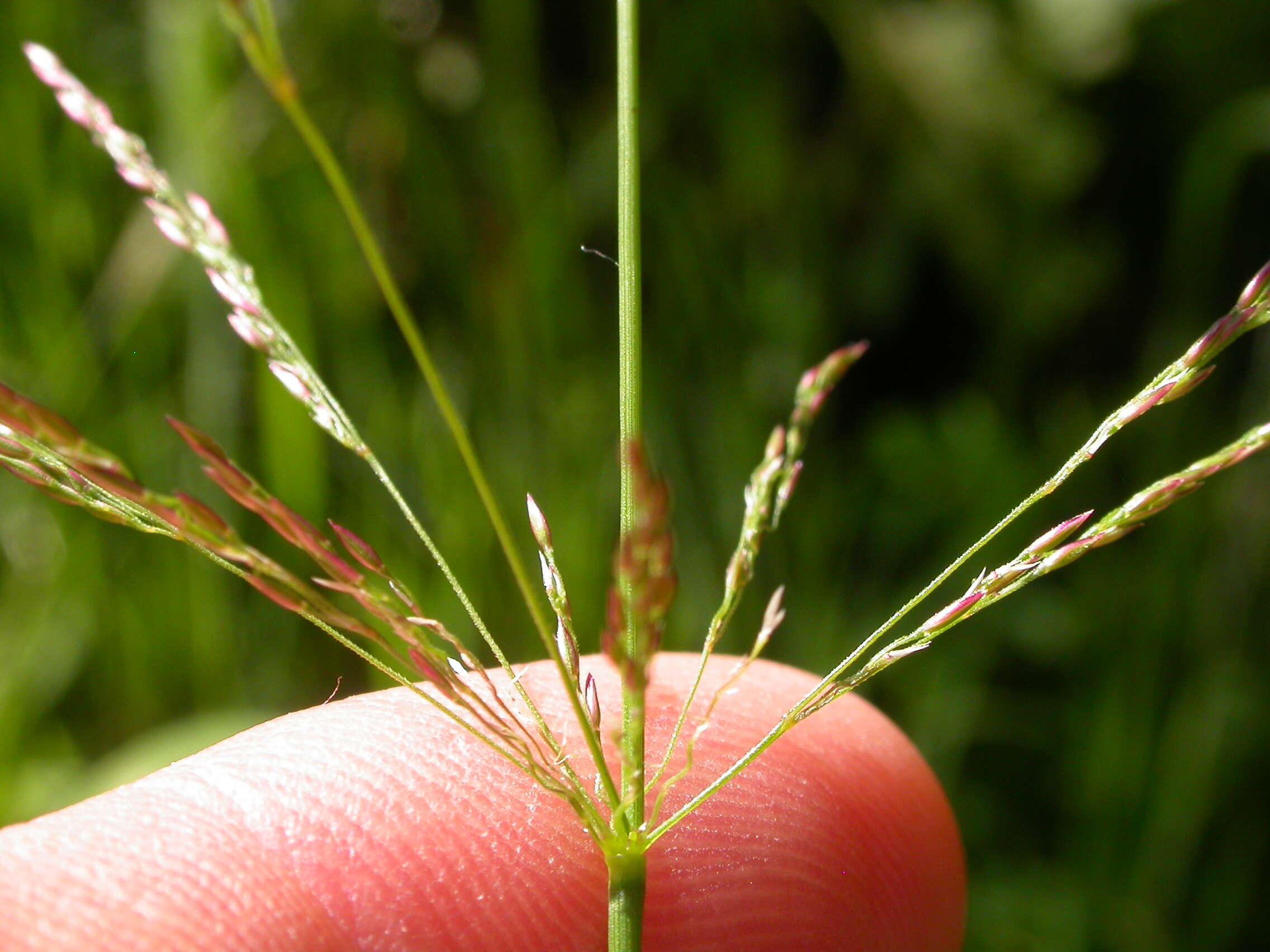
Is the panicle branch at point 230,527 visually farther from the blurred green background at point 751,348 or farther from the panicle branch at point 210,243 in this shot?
the blurred green background at point 751,348

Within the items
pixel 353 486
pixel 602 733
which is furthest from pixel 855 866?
pixel 353 486

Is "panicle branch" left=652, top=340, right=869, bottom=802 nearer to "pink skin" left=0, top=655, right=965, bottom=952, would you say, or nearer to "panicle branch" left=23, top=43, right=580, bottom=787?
"panicle branch" left=23, top=43, right=580, bottom=787

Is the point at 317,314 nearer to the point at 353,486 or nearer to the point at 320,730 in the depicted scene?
the point at 353,486

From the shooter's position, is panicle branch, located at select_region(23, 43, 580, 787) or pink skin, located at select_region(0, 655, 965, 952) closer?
panicle branch, located at select_region(23, 43, 580, 787)

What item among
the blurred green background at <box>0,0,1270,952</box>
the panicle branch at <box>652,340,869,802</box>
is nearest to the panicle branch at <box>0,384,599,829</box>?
the panicle branch at <box>652,340,869,802</box>

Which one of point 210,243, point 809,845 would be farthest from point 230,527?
point 809,845

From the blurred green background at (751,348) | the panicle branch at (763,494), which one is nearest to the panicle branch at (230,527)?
the panicle branch at (763,494)
